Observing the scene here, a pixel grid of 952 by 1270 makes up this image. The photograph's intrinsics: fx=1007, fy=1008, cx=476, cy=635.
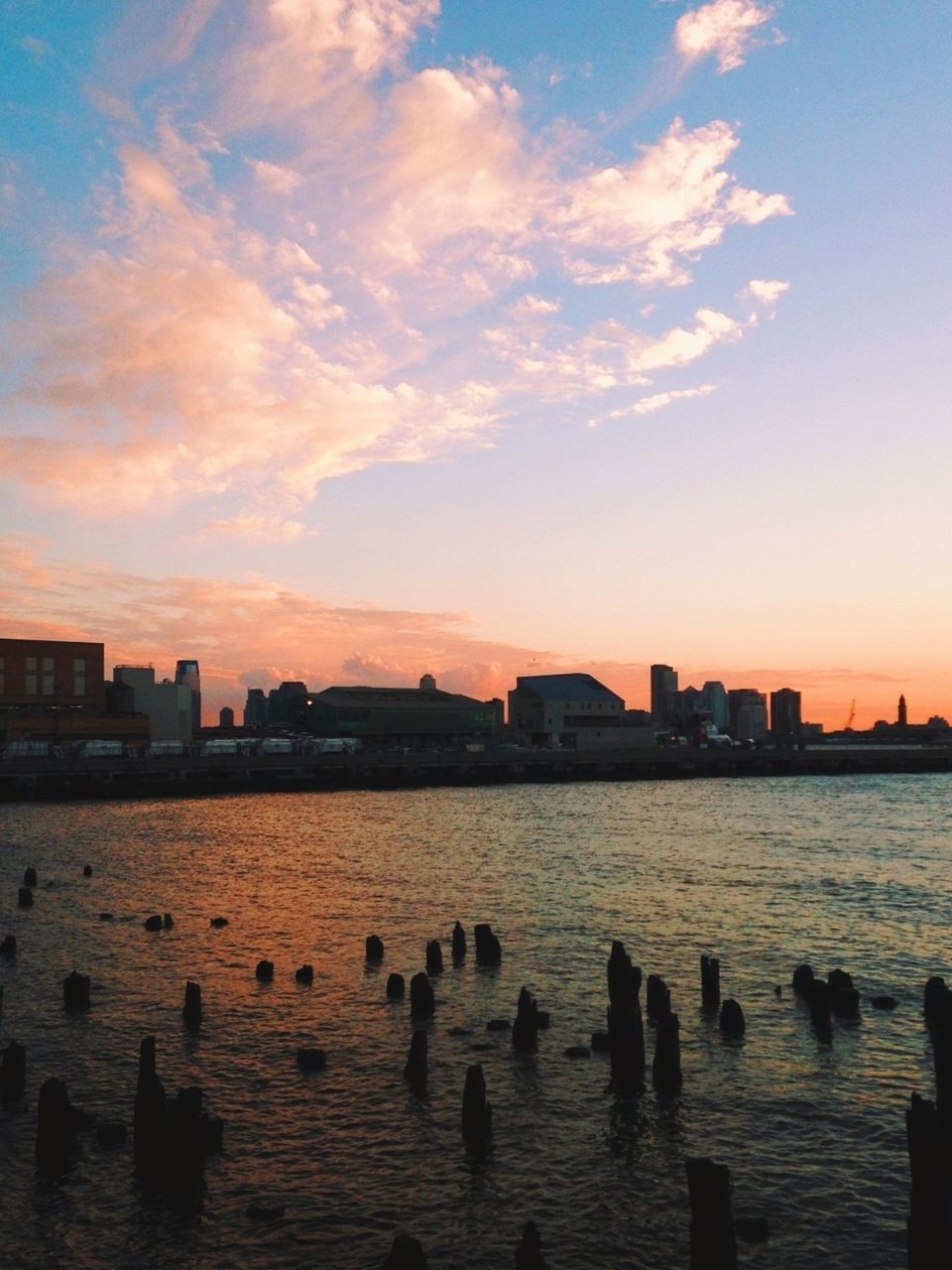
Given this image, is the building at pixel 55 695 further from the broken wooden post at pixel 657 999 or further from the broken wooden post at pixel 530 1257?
the broken wooden post at pixel 530 1257

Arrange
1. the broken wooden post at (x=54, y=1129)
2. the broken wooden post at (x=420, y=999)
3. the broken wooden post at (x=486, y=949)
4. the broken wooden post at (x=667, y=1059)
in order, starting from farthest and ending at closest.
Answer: the broken wooden post at (x=486, y=949) → the broken wooden post at (x=420, y=999) → the broken wooden post at (x=667, y=1059) → the broken wooden post at (x=54, y=1129)

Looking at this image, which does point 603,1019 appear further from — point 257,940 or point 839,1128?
point 257,940

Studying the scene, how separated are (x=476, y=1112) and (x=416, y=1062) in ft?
13.8

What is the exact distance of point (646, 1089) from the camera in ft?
84.0

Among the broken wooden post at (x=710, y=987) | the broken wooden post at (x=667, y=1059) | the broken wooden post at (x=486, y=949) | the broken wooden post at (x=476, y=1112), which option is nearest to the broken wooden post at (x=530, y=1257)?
the broken wooden post at (x=476, y=1112)

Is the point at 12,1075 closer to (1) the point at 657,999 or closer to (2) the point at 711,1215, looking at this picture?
(1) the point at 657,999

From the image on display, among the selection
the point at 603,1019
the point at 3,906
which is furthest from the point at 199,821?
the point at 603,1019

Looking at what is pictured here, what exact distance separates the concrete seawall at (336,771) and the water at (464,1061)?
2514 inches

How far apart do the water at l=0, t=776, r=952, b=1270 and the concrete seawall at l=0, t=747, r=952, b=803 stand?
63864mm

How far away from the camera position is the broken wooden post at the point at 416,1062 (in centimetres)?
2591

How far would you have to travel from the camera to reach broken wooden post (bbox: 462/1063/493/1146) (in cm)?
2206

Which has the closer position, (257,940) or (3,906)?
(257,940)

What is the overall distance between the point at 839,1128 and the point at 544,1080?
720 centimetres

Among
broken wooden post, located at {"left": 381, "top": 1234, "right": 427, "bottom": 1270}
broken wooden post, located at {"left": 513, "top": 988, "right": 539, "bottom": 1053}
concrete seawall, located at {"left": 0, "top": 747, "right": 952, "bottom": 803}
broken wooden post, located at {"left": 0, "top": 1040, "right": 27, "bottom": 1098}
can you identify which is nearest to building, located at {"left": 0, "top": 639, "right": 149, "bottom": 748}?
concrete seawall, located at {"left": 0, "top": 747, "right": 952, "bottom": 803}
